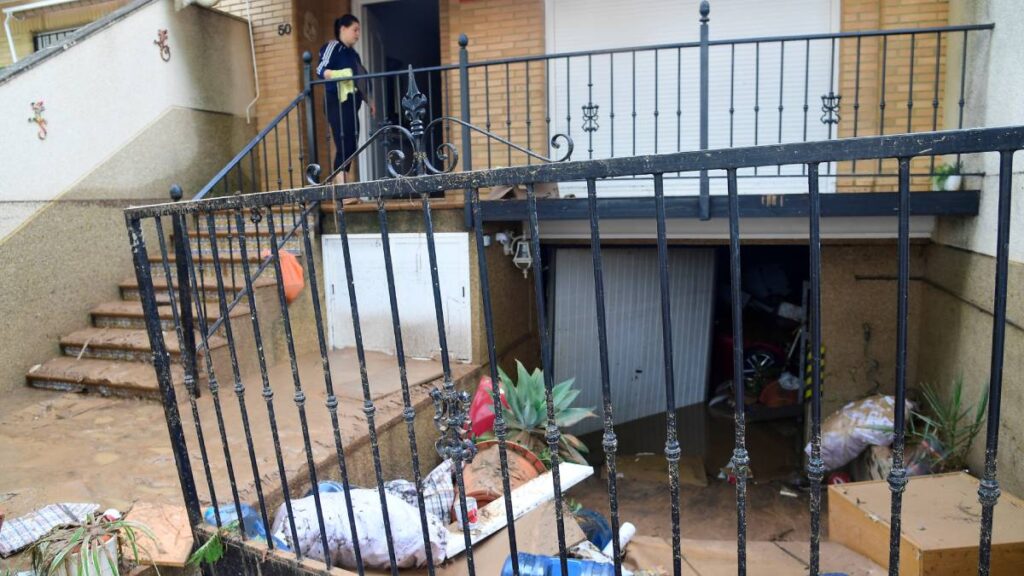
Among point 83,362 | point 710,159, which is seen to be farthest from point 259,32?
point 710,159

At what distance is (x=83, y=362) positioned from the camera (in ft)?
17.2

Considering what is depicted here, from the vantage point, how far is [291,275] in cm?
568

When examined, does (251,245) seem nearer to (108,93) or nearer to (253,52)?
(108,93)

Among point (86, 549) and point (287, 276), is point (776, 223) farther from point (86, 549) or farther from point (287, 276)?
point (86, 549)

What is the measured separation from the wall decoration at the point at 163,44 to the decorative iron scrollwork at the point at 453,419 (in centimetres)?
630

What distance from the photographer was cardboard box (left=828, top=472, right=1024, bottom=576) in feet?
9.58

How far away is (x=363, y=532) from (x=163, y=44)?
5848mm

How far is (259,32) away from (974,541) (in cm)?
821

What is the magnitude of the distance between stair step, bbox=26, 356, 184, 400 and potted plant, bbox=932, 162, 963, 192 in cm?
611

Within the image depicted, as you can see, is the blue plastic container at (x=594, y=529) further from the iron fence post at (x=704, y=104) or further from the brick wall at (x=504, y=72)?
the brick wall at (x=504, y=72)

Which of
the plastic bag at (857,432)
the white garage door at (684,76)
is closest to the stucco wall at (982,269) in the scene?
the plastic bag at (857,432)

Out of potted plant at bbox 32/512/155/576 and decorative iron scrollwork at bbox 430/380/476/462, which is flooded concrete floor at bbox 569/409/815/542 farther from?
potted plant at bbox 32/512/155/576

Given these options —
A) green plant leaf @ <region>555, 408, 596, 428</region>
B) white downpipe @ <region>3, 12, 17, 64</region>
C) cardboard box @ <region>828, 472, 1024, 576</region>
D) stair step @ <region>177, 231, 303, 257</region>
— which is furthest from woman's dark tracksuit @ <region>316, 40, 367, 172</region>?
white downpipe @ <region>3, 12, 17, 64</region>

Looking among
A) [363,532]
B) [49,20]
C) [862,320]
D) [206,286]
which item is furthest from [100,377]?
[49,20]
